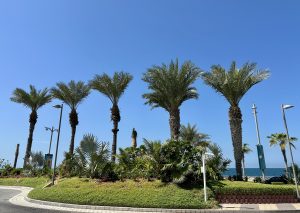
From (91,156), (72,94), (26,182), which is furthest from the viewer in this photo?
(72,94)

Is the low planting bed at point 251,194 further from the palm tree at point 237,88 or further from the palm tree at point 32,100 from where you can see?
the palm tree at point 32,100

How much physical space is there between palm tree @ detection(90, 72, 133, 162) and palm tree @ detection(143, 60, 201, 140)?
16.8 feet

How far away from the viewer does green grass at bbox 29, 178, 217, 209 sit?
16766 mm

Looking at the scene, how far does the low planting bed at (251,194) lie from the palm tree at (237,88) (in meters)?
6.21

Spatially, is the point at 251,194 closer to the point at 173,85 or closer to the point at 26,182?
the point at 173,85

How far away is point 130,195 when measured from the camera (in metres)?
17.8

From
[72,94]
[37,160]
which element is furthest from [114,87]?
[37,160]

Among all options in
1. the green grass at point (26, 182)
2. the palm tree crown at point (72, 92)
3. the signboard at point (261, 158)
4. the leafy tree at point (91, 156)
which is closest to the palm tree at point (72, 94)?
the palm tree crown at point (72, 92)

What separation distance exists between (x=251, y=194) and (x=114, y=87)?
758 inches

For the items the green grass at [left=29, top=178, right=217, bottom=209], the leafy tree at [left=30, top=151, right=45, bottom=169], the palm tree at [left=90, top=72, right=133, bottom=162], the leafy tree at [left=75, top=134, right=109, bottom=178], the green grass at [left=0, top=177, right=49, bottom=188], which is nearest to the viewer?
the green grass at [left=29, top=178, right=217, bottom=209]

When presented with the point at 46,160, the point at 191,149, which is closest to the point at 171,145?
the point at 191,149

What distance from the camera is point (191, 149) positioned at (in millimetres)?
21391

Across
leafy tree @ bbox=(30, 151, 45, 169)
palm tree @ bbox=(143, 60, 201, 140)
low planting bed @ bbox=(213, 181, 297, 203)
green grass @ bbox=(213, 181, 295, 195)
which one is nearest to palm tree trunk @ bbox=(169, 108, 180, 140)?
palm tree @ bbox=(143, 60, 201, 140)

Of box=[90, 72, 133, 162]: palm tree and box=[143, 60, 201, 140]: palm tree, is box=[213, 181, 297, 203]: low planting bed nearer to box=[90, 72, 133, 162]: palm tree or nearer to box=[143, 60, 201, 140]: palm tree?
box=[143, 60, 201, 140]: palm tree
